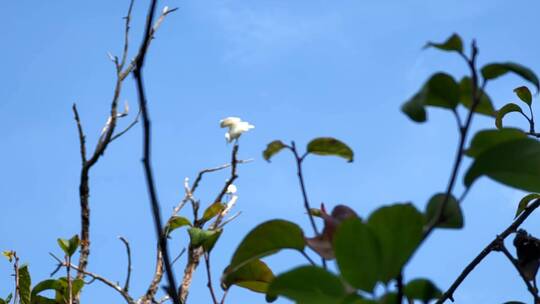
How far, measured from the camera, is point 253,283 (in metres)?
0.73

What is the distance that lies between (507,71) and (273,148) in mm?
272

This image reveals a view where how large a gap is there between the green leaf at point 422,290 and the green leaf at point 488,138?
0.10 m

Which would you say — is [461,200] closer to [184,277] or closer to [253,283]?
[253,283]

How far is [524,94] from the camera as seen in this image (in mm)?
1358

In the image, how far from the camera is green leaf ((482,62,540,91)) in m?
0.48

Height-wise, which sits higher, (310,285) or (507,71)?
(507,71)

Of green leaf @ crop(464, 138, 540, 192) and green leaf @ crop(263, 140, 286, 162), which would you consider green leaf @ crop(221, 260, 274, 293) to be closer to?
green leaf @ crop(263, 140, 286, 162)

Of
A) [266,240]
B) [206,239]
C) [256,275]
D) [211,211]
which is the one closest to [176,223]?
[211,211]

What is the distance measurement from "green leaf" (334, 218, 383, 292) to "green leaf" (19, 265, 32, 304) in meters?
0.98

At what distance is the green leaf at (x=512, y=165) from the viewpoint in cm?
47

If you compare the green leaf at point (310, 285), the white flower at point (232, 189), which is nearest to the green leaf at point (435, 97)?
the green leaf at point (310, 285)

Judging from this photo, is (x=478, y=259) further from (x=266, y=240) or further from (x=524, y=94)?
(x=524, y=94)

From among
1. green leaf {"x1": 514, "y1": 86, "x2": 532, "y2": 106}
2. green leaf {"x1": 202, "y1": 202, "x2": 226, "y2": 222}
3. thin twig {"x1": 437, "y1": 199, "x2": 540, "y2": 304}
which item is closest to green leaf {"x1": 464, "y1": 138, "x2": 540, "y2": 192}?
thin twig {"x1": 437, "y1": 199, "x2": 540, "y2": 304}

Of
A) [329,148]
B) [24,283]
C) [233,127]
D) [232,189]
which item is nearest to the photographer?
[329,148]
